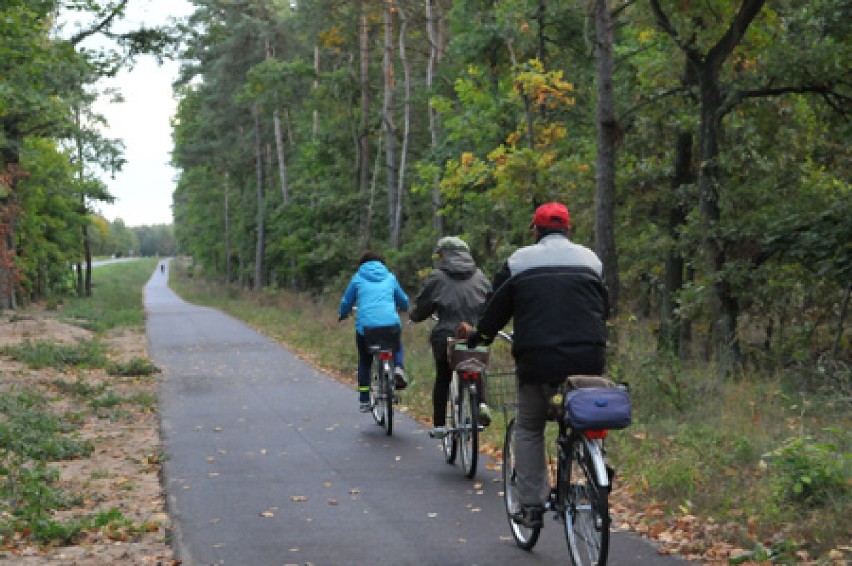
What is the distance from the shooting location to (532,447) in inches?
235

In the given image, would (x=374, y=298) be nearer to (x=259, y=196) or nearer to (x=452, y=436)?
(x=452, y=436)

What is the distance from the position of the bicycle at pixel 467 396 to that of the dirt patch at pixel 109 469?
2.73 m

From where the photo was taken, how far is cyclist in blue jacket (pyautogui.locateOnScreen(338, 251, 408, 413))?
10969mm

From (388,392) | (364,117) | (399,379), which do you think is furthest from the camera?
(364,117)

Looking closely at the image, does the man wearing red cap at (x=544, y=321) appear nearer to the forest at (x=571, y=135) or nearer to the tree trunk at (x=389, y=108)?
the forest at (x=571, y=135)

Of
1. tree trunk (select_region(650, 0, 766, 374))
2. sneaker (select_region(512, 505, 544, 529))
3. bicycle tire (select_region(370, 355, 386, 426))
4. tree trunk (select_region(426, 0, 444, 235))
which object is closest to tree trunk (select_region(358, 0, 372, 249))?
tree trunk (select_region(426, 0, 444, 235))

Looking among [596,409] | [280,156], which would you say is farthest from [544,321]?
[280,156]

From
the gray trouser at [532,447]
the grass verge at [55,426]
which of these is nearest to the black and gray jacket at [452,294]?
the gray trouser at [532,447]

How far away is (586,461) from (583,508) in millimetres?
274

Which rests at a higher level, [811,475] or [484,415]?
[484,415]

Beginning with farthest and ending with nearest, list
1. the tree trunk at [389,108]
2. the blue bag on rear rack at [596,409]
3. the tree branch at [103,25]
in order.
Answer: the tree trunk at [389,108]
the tree branch at [103,25]
the blue bag on rear rack at [596,409]

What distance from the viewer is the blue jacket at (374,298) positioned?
11.0m

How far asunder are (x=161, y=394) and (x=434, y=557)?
9.74m

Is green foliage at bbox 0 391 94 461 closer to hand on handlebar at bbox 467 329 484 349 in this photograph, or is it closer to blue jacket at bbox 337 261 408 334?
blue jacket at bbox 337 261 408 334
